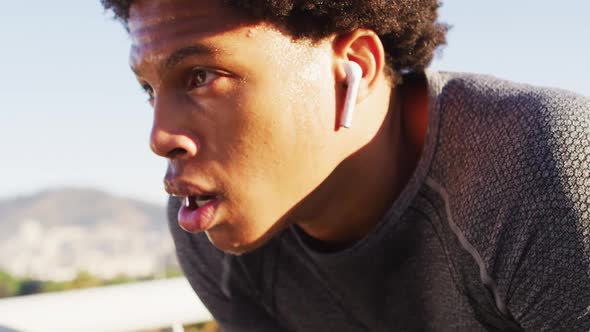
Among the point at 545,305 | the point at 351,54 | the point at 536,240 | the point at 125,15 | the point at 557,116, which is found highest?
the point at 125,15

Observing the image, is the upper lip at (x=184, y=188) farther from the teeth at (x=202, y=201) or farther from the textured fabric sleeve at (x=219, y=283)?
the textured fabric sleeve at (x=219, y=283)

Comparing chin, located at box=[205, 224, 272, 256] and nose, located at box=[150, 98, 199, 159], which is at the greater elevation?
nose, located at box=[150, 98, 199, 159]

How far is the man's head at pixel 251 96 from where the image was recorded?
1.74 meters

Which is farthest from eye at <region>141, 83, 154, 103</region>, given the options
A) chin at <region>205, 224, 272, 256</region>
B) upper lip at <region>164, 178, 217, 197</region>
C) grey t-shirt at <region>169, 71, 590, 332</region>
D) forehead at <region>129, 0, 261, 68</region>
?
grey t-shirt at <region>169, 71, 590, 332</region>

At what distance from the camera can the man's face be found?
1.74m

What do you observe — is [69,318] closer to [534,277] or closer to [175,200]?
[175,200]

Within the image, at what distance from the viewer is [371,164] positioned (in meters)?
1.97

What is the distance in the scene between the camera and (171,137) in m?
1.76

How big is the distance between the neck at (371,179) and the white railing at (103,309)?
2.21ft

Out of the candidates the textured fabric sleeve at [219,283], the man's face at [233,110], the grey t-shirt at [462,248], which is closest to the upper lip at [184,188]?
the man's face at [233,110]

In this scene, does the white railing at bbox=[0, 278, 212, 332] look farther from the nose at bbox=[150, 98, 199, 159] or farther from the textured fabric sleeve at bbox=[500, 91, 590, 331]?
the textured fabric sleeve at bbox=[500, 91, 590, 331]

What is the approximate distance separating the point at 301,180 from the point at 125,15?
0.67m

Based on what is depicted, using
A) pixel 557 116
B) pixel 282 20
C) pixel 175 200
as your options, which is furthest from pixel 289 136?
pixel 175 200

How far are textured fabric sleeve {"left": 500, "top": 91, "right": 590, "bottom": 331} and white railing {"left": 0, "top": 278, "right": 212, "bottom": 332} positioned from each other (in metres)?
1.22
